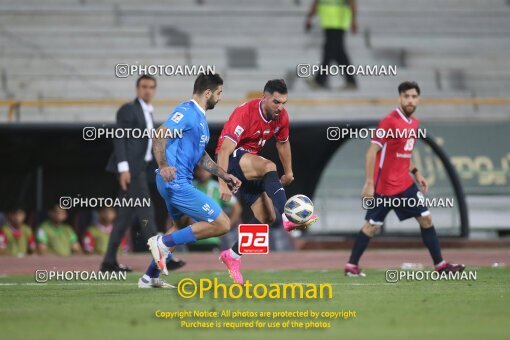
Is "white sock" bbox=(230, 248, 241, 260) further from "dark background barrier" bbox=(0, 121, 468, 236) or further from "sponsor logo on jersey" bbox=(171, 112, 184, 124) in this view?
"dark background barrier" bbox=(0, 121, 468, 236)

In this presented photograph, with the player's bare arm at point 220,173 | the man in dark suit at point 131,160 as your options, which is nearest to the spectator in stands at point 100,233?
the man in dark suit at point 131,160

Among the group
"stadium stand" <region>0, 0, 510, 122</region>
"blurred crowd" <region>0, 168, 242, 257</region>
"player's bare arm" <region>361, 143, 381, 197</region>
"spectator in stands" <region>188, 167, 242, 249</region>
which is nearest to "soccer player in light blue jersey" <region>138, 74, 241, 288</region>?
"player's bare arm" <region>361, 143, 381, 197</region>

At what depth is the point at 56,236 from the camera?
17.3m

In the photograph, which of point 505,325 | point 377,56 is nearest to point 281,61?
point 377,56

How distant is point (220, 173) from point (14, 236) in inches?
319

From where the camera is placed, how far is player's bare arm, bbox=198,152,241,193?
962cm

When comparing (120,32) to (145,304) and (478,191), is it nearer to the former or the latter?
(478,191)

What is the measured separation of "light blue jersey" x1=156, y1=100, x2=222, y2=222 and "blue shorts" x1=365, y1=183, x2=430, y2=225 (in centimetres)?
268

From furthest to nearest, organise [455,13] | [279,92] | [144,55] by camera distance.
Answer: [455,13]
[144,55]
[279,92]

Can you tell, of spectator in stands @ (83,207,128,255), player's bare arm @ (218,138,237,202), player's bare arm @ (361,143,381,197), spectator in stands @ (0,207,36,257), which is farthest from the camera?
spectator in stands @ (83,207,128,255)

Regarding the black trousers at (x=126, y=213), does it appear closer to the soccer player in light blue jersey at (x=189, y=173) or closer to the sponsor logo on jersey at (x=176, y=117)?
the soccer player in light blue jersey at (x=189, y=173)

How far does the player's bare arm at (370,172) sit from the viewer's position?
37.5 ft

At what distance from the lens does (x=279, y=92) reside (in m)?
10.5

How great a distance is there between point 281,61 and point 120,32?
3.47 meters
